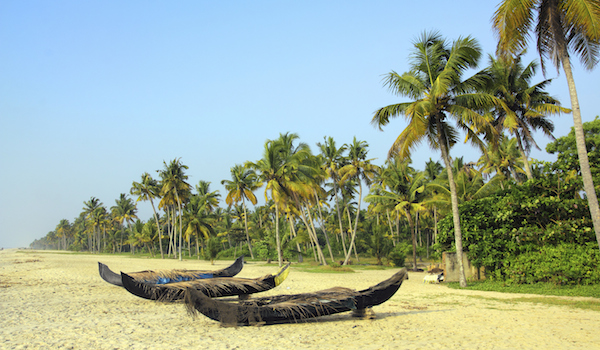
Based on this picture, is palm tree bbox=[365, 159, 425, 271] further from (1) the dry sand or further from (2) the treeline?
(1) the dry sand

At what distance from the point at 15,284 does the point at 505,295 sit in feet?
57.6

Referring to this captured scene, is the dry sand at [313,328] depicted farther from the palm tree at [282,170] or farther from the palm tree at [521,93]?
the palm tree at [282,170]

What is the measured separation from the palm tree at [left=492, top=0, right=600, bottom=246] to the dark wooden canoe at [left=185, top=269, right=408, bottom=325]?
5.82 meters

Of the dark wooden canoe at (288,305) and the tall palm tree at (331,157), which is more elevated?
the tall palm tree at (331,157)

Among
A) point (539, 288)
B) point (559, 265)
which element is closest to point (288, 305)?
point (539, 288)

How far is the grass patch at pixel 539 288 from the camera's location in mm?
10602


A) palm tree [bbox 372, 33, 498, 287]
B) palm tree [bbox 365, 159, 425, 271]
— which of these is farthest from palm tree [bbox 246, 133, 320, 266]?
palm tree [bbox 372, 33, 498, 287]

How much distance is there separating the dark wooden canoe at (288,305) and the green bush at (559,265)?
6.72 m

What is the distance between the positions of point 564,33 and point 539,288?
305 inches

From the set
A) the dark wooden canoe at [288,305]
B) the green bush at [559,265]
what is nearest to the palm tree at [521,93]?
the green bush at [559,265]

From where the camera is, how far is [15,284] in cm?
1389

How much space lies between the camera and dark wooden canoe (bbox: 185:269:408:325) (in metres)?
6.97

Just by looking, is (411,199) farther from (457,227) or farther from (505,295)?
(505,295)

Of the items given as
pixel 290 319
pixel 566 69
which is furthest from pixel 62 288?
pixel 566 69
